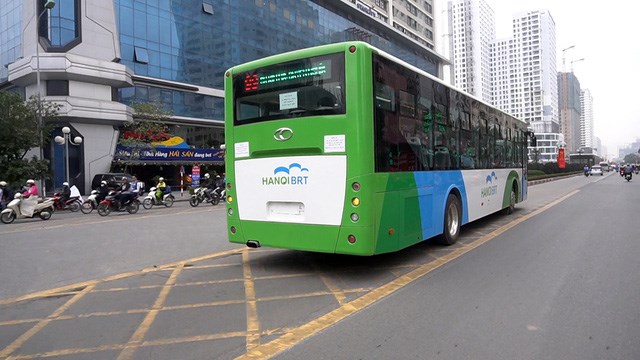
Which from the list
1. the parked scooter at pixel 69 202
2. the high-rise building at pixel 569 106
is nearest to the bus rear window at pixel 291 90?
the parked scooter at pixel 69 202

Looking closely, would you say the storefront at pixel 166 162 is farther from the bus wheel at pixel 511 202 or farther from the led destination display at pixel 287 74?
the led destination display at pixel 287 74

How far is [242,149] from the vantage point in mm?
6352

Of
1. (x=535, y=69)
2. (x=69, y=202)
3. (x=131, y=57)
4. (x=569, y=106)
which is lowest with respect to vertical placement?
(x=69, y=202)

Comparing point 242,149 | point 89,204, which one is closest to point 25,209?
point 89,204

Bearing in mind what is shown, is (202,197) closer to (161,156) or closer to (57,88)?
(161,156)

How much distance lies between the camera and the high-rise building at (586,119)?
115400 mm

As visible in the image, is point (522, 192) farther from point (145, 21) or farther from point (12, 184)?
point (145, 21)

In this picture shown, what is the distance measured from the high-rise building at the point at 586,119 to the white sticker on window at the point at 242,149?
126m

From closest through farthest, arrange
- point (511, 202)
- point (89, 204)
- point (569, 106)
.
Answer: point (511, 202), point (89, 204), point (569, 106)

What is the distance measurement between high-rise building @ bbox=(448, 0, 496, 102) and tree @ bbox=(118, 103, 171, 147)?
61822 millimetres

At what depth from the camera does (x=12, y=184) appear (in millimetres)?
19734

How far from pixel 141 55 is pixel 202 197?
2021cm

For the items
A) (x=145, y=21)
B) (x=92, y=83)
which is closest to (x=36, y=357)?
(x=92, y=83)

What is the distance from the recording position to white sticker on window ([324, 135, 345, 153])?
5.44 m
